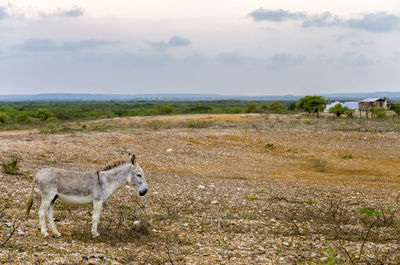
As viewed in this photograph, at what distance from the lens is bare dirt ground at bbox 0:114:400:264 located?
7.23 metres

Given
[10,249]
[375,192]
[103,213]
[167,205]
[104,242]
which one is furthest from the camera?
[375,192]

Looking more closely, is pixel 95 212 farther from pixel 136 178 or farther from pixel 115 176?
pixel 136 178

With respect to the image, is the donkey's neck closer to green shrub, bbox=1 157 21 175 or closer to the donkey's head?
the donkey's head

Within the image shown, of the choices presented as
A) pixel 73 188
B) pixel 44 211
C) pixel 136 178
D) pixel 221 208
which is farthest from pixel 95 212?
pixel 221 208

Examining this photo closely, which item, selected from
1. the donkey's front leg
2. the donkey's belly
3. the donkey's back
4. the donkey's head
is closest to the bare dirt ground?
the donkey's front leg

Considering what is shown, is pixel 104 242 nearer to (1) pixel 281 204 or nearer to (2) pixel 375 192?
(1) pixel 281 204

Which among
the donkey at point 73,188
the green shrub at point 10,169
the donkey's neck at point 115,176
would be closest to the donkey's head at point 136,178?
the donkey's neck at point 115,176

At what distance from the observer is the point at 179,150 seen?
2212 cm

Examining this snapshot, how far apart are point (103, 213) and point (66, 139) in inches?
543

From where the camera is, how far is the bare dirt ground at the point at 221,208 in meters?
7.23

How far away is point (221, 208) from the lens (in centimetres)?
1098

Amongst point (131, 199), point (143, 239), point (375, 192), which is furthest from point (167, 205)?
point (375, 192)

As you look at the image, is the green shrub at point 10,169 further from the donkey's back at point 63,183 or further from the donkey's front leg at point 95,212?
the donkey's front leg at point 95,212

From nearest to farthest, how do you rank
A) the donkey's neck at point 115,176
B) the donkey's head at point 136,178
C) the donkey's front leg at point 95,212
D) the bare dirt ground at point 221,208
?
the bare dirt ground at point 221,208
the donkey's front leg at point 95,212
the donkey's neck at point 115,176
the donkey's head at point 136,178
